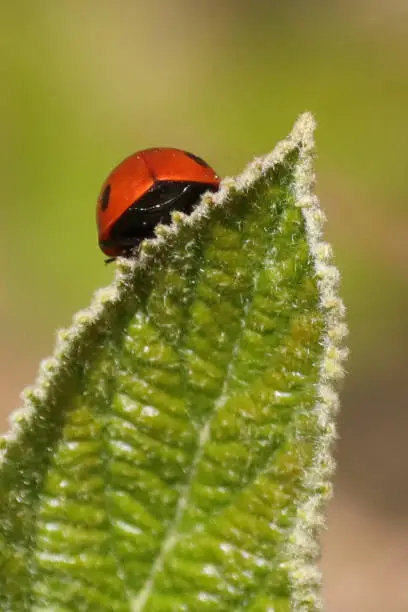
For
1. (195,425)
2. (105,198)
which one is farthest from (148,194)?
(195,425)

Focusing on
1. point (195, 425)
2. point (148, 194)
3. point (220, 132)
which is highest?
point (220, 132)

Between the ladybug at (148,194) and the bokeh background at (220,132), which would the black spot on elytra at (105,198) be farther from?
the bokeh background at (220,132)

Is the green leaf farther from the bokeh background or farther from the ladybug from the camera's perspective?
the bokeh background

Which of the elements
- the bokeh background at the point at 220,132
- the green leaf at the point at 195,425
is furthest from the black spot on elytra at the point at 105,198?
the bokeh background at the point at 220,132

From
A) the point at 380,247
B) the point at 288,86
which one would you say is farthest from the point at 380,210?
the point at 288,86

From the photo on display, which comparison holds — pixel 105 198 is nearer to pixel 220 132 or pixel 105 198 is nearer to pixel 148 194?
pixel 148 194

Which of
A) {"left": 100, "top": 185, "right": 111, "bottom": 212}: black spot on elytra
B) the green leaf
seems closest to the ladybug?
{"left": 100, "top": 185, "right": 111, "bottom": 212}: black spot on elytra
